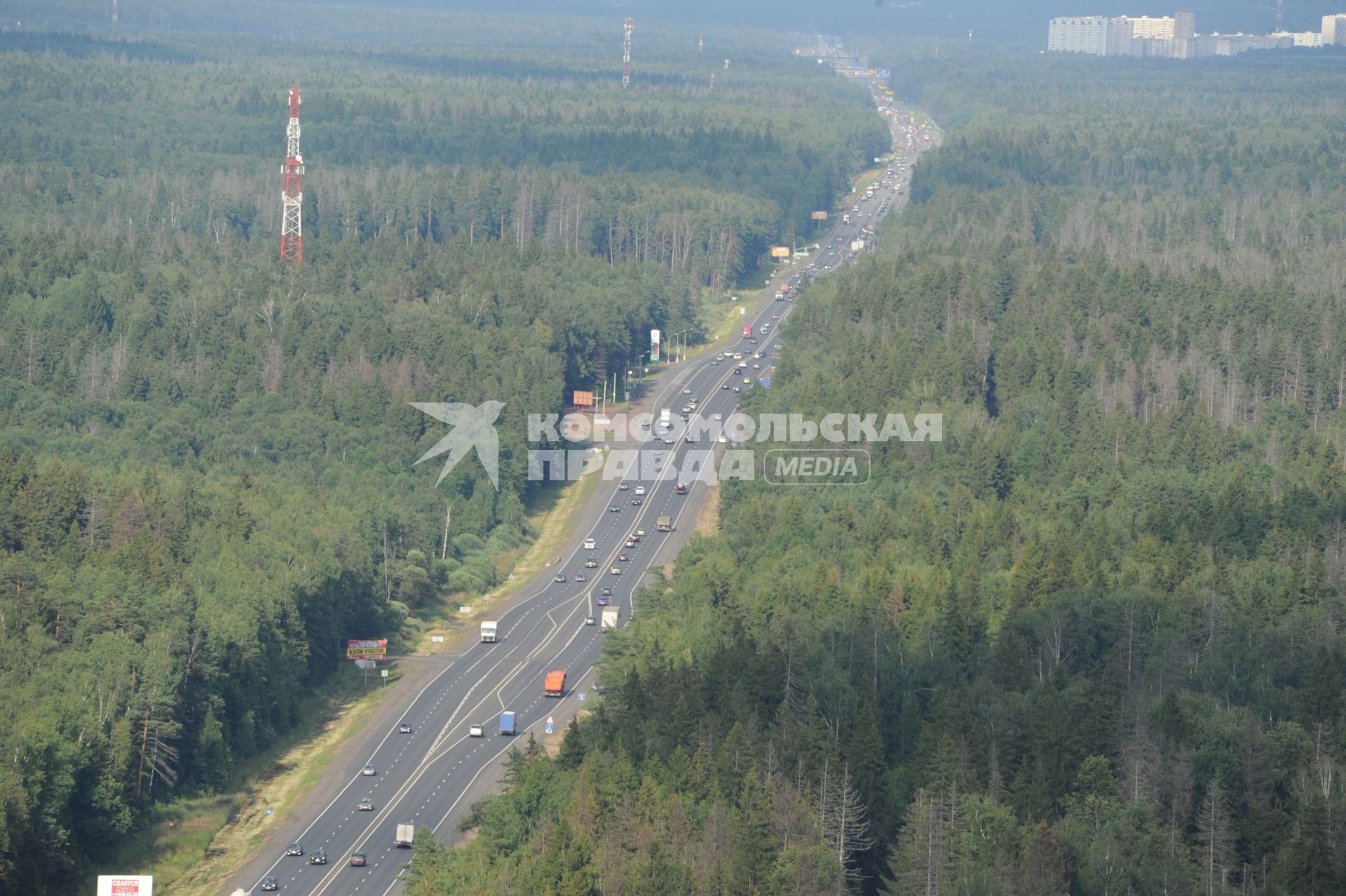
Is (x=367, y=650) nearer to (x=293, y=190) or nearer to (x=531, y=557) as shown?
(x=531, y=557)

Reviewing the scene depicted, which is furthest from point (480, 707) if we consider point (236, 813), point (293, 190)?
point (293, 190)

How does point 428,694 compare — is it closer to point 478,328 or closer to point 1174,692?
point 1174,692

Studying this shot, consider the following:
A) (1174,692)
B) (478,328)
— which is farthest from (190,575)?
(478,328)

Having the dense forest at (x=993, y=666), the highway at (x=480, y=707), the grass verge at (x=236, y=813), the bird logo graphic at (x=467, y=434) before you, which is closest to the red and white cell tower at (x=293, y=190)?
the bird logo graphic at (x=467, y=434)

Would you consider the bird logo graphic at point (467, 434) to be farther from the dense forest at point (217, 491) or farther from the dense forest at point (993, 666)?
the dense forest at point (993, 666)

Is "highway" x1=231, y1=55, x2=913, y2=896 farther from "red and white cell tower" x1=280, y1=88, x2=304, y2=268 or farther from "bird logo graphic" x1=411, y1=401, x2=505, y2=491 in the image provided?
"red and white cell tower" x1=280, y1=88, x2=304, y2=268
